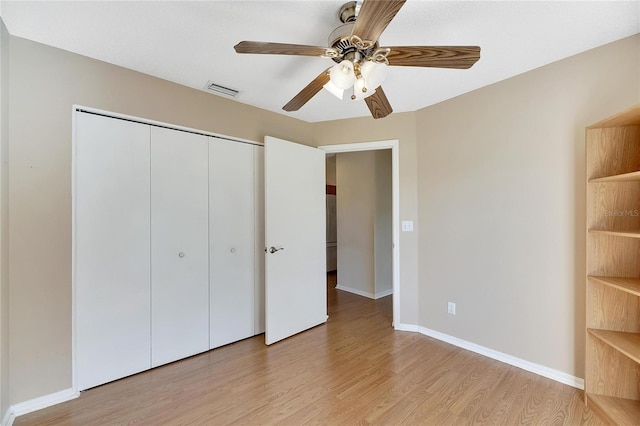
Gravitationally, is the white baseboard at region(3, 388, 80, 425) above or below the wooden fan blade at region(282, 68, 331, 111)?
below

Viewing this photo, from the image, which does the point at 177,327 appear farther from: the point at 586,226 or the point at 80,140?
the point at 586,226

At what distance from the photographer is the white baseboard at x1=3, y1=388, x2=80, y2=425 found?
1639 mm

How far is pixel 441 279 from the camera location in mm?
2668

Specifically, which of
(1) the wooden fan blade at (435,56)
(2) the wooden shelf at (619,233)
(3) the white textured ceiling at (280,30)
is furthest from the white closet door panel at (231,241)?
(2) the wooden shelf at (619,233)

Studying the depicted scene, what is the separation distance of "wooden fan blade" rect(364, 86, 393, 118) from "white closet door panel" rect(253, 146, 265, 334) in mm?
1317

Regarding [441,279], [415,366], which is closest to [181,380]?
[415,366]

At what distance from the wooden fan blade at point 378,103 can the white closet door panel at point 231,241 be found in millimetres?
1366

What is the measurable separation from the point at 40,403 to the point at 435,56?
302 cm

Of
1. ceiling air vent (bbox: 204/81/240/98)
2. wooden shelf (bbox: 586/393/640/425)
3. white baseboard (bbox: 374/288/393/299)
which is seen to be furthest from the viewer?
white baseboard (bbox: 374/288/393/299)

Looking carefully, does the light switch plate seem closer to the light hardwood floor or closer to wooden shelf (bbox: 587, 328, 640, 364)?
the light hardwood floor

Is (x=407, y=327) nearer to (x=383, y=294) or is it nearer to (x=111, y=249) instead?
(x=383, y=294)

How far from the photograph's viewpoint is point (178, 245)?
7.55ft

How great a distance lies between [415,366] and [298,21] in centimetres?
255

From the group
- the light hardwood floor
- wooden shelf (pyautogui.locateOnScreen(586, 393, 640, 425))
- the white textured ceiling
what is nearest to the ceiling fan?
the white textured ceiling
